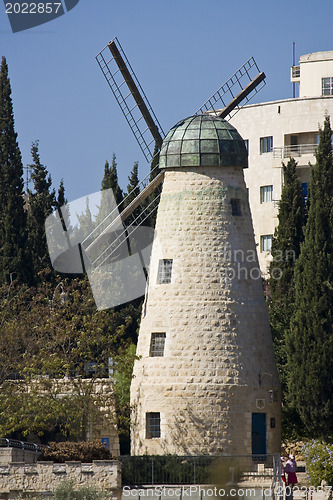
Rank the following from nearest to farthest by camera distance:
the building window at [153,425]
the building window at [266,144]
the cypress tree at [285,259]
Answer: the building window at [153,425]
the cypress tree at [285,259]
the building window at [266,144]

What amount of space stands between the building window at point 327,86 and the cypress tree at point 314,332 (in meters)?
25.5

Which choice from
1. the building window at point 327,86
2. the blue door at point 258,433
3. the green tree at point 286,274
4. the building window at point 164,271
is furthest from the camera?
the building window at point 327,86

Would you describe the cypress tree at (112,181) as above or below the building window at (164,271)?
above

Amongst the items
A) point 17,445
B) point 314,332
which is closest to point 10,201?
point 17,445

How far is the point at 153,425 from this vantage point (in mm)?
43438

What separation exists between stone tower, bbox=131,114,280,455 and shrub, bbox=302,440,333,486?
8.24ft

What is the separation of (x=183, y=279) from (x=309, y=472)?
9079mm

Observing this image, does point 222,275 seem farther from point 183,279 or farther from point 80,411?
point 80,411

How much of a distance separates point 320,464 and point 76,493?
963 centimetres

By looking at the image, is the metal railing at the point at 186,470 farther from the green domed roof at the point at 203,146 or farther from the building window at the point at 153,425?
the green domed roof at the point at 203,146

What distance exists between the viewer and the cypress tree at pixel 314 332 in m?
43.9

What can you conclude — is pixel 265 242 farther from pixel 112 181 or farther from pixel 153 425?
pixel 153 425

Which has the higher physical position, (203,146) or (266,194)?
(266,194)

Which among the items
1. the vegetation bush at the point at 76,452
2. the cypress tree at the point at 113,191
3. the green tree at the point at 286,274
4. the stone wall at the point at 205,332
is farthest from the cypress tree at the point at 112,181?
the vegetation bush at the point at 76,452
